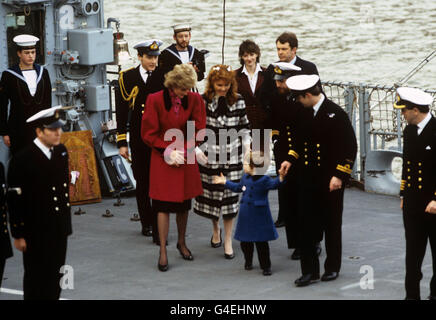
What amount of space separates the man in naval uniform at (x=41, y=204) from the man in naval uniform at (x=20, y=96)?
9.36 ft

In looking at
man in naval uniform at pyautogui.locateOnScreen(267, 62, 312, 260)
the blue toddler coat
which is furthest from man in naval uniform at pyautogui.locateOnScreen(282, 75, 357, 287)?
man in naval uniform at pyautogui.locateOnScreen(267, 62, 312, 260)

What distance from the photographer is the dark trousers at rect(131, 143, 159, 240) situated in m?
10.2

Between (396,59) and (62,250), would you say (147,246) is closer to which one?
(62,250)

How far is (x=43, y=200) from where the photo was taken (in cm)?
749

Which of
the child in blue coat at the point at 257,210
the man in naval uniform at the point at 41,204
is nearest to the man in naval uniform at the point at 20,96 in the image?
the child in blue coat at the point at 257,210

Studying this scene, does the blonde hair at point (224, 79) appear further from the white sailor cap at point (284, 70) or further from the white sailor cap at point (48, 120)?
the white sailor cap at point (48, 120)

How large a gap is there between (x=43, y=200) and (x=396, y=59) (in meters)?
19.8

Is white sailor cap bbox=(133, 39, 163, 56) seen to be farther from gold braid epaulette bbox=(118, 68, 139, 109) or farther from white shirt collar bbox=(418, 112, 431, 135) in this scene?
white shirt collar bbox=(418, 112, 431, 135)

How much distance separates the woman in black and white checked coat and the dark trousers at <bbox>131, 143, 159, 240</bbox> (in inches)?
26.1

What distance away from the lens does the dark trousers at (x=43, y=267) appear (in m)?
7.56

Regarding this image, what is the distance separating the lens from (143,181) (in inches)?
404

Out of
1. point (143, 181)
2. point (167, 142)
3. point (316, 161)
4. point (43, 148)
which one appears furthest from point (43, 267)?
point (143, 181)

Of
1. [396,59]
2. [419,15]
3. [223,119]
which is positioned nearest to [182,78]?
[223,119]

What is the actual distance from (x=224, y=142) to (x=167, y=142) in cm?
59
